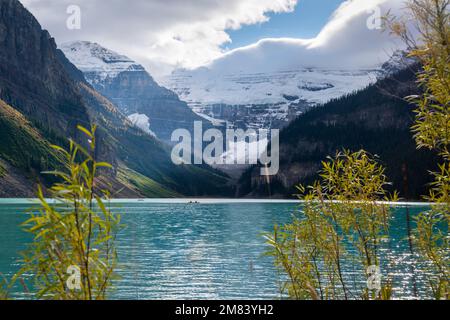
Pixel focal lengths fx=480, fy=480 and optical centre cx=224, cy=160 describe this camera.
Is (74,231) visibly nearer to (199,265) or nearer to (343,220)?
(343,220)

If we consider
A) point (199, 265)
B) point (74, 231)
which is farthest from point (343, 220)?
point (199, 265)

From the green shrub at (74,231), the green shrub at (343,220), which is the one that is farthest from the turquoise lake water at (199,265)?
the green shrub at (74,231)

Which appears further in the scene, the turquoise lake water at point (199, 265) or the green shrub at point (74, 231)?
the turquoise lake water at point (199, 265)

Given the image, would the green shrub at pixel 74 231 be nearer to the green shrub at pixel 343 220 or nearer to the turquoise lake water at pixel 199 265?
the green shrub at pixel 343 220

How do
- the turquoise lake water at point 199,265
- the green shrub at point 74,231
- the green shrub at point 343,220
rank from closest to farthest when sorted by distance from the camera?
1. the green shrub at point 74,231
2. the green shrub at point 343,220
3. the turquoise lake water at point 199,265

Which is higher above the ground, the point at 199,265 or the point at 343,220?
the point at 343,220

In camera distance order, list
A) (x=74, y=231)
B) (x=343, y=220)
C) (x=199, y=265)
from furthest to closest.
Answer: (x=199, y=265) → (x=343, y=220) → (x=74, y=231)

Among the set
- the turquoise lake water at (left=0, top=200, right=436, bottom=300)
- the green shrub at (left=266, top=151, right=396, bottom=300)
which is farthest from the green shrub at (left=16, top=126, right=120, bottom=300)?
the turquoise lake water at (left=0, top=200, right=436, bottom=300)

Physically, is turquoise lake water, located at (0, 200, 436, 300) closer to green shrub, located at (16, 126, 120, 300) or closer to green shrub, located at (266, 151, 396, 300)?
green shrub, located at (266, 151, 396, 300)
